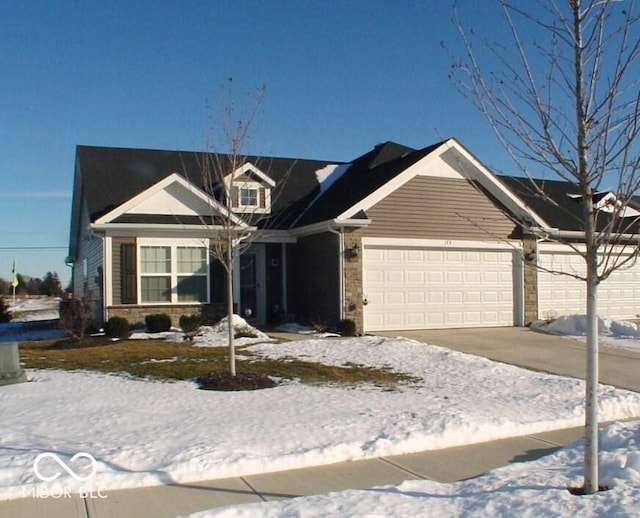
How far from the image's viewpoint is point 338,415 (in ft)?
26.2

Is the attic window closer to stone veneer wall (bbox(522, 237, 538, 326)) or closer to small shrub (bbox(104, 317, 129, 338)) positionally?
small shrub (bbox(104, 317, 129, 338))

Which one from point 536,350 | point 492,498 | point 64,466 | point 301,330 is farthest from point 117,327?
point 492,498

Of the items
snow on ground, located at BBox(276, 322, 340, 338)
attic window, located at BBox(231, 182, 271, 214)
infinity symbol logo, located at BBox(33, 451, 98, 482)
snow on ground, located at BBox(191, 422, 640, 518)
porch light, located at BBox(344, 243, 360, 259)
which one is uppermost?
attic window, located at BBox(231, 182, 271, 214)

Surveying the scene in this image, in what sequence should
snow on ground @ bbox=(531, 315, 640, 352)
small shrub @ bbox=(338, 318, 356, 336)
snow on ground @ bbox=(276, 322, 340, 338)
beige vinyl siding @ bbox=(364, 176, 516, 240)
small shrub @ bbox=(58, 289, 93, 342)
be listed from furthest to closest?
beige vinyl siding @ bbox=(364, 176, 516, 240) → snow on ground @ bbox=(276, 322, 340, 338) → small shrub @ bbox=(338, 318, 356, 336) → small shrub @ bbox=(58, 289, 93, 342) → snow on ground @ bbox=(531, 315, 640, 352)

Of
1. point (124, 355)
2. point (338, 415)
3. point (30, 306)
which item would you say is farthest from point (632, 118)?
point (30, 306)

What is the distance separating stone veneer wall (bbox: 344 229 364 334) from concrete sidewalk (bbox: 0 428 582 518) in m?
9.95

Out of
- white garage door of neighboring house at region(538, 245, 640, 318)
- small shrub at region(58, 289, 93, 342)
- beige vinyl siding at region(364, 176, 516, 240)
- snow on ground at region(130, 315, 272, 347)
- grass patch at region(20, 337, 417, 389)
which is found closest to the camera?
grass patch at region(20, 337, 417, 389)

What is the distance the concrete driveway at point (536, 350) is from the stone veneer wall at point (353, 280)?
2.70 feet

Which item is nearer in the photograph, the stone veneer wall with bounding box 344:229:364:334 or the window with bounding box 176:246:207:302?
the stone veneer wall with bounding box 344:229:364:334

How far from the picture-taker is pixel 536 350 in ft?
47.4

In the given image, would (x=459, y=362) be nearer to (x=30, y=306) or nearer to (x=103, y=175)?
(x=103, y=175)

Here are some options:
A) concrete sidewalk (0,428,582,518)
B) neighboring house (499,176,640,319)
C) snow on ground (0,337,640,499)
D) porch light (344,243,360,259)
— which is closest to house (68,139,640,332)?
porch light (344,243,360,259)

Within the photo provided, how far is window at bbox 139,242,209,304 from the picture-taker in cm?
1816

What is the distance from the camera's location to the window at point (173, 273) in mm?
18156
